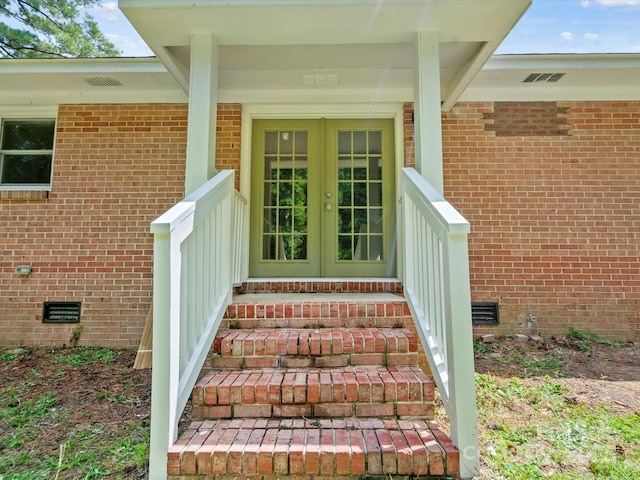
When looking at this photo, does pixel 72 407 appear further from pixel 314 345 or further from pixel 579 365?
pixel 579 365

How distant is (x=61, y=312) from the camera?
375 centimetres

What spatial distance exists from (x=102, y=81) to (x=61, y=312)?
2.45 metres

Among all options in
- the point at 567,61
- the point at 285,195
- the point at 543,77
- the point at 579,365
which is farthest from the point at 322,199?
the point at 579,365

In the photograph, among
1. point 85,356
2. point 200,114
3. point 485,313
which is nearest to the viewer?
point 200,114

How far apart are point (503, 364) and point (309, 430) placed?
206 centimetres

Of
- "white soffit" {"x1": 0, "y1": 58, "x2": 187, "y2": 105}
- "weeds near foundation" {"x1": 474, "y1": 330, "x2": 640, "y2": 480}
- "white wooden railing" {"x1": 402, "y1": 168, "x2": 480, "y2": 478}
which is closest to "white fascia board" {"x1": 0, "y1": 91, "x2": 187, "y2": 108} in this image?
"white soffit" {"x1": 0, "y1": 58, "x2": 187, "y2": 105}

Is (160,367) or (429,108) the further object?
(429,108)

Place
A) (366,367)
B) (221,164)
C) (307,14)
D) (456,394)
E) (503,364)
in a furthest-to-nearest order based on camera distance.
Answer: (221,164), (503,364), (307,14), (366,367), (456,394)

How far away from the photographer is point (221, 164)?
3.77m

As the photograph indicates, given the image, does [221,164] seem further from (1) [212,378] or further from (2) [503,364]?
(2) [503,364]

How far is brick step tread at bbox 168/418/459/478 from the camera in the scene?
1.54 meters

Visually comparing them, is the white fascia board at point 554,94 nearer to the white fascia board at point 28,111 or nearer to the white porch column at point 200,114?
the white porch column at point 200,114

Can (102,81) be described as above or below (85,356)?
above

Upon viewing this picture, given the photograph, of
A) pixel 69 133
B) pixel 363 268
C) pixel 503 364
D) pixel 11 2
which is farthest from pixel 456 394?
pixel 11 2
